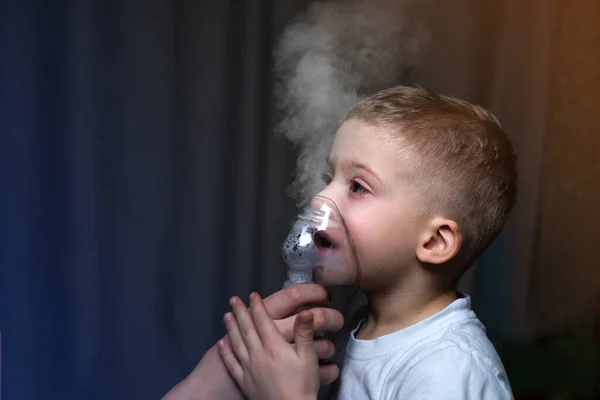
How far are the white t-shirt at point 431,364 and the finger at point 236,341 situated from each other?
14cm

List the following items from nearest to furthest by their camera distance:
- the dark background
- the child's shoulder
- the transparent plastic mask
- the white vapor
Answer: the child's shoulder → the transparent plastic mask → the dark background → the white vapor

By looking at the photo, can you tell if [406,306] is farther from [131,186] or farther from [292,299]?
[131,186]

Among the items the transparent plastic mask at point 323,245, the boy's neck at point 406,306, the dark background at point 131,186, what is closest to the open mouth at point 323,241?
the transparent plastic mask at point 323,245

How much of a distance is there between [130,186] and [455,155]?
55cm

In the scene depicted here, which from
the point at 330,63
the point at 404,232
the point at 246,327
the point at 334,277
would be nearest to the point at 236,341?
the point at 246,327

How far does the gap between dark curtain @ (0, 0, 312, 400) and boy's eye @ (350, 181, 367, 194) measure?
309 millimetres

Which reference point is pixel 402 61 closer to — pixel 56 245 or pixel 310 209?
pixel 310 209

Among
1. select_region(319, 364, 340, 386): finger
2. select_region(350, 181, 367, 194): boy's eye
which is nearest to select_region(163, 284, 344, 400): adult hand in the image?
select_region(319, 364, 340, 386): finger

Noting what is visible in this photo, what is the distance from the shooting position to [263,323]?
74 cm

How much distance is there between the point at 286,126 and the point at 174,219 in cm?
25

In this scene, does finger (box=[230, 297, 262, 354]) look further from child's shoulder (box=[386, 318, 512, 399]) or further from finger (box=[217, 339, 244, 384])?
child's shoulder (box=[386, 318, 512, 399])

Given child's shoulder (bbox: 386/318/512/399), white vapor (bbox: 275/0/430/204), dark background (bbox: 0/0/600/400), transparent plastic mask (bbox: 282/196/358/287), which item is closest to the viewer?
child's shoulder (bbox: 386/318/512/399)

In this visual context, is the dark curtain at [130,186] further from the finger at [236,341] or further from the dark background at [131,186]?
the finger at [236,341]

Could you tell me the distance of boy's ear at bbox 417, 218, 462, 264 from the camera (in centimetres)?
78
